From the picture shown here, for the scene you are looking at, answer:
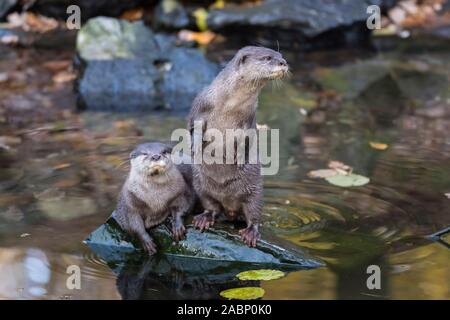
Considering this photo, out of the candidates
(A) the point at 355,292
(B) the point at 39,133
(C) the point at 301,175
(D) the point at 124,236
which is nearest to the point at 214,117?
(D) the point at 124,236

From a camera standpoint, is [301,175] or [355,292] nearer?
[355,292]

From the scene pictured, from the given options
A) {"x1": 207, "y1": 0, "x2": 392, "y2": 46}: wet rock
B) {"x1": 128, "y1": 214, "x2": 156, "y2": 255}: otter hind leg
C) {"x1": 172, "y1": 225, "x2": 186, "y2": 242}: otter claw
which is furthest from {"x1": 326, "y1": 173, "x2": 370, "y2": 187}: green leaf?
{"x1": 207, "y1": 0, "x2": 392, "y2": 46}: wet rock

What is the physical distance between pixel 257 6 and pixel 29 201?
5544mm

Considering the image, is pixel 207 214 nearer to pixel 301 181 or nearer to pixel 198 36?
pixel 301 181

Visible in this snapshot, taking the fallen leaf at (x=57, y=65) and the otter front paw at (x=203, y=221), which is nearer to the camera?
the otter front paw at (x=203, y=221)

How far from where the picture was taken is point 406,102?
7.95 m

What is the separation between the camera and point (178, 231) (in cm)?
450

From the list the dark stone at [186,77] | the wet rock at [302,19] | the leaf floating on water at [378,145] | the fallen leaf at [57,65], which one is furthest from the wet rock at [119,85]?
the leaf floating on water at [378,145]

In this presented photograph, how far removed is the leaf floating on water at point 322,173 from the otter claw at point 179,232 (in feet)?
5.38

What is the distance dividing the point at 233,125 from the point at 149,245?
2.61 ft

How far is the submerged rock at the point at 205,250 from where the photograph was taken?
4.46m

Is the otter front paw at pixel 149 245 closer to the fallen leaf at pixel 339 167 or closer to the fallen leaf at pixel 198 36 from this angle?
the fallen leaf at pixel 339 167

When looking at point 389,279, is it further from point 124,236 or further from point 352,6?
point 352,6

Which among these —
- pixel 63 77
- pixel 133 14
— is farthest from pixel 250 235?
pixel 133 14
